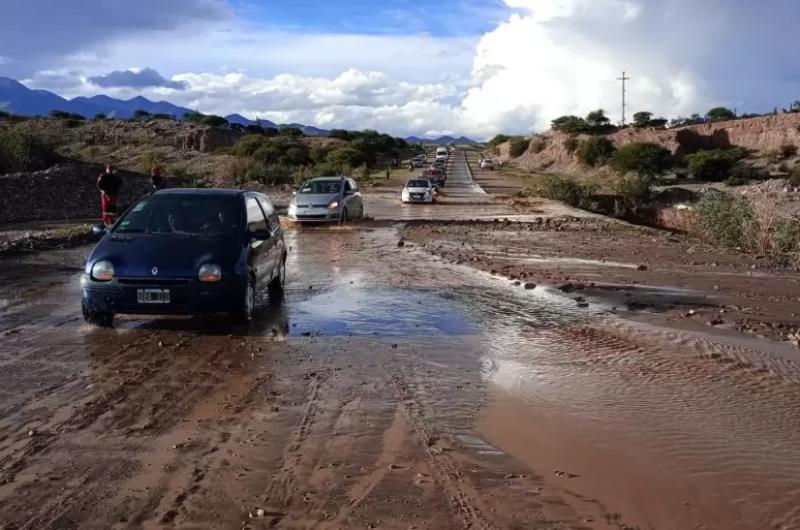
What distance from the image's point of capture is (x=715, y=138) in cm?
7250

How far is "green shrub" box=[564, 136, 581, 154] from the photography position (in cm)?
8941

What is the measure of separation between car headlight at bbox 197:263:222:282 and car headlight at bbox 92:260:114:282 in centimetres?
92

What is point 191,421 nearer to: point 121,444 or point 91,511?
point 121,444

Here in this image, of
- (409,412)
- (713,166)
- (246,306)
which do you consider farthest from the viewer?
(713,166)

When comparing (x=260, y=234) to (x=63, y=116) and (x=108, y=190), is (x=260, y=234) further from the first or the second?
(x=63, y=116)

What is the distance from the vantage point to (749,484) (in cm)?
481

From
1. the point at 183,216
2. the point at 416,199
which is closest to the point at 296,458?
the point at 183,216

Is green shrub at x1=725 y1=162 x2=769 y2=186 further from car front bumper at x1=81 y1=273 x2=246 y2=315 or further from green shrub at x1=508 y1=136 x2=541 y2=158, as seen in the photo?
green shrub at x1=508 y1=136 x2=541 y2=158

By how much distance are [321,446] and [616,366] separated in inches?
139

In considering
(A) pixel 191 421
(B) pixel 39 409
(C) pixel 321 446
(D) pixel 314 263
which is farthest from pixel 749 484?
(D) pixel 314 263

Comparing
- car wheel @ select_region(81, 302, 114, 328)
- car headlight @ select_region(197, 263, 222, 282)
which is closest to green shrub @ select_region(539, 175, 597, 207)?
car headlight @ select_region(197, 263, 222, 282)

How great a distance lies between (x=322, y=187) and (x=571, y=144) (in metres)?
70.3

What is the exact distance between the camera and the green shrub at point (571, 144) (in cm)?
8941

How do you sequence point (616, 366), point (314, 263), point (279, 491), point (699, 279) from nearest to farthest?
point (279, 491) → point (616, 366) → point (699, 279) → point (314, 263)
